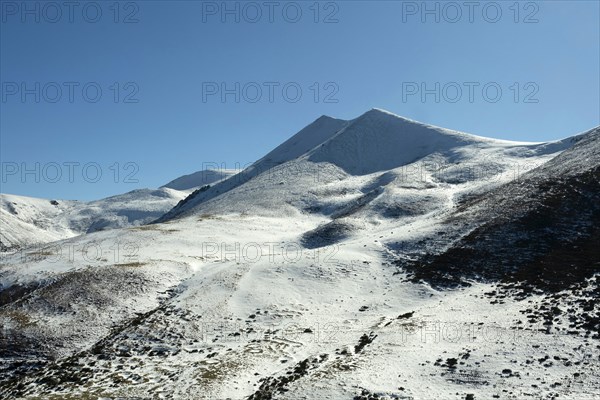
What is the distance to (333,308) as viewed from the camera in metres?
31.2

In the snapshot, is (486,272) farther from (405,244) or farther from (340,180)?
(340,180)

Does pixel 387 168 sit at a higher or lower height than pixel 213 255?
higher

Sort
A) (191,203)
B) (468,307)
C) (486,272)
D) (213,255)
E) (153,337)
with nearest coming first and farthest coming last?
(153,337)
(468,307)
(486,272)
(213,255)
(191,203)

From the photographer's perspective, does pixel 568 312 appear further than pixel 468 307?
No

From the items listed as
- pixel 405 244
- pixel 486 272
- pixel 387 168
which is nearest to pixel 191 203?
pixel 387 168

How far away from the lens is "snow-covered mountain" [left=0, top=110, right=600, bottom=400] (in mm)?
19297

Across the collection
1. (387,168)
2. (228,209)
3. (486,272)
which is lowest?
(486,272)

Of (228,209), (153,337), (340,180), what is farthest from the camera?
(340,180)

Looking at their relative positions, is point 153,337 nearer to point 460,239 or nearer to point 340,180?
point 460,239

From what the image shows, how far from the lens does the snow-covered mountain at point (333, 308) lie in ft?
63.3

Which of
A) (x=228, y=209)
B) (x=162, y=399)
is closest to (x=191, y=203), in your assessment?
(x=228, y=209)

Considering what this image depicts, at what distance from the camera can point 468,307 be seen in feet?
93.7

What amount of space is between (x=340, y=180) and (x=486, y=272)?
7553cm

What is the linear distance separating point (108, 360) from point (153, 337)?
3.00m
